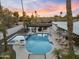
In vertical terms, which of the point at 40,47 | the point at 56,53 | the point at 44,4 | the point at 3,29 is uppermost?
the point at 44,4

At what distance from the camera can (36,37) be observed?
35938mm

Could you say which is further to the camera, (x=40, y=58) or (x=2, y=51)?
(x=2, y=51)

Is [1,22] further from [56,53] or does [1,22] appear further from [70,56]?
[70,56]

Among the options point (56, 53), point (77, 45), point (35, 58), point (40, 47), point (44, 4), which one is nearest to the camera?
point (56, 53)

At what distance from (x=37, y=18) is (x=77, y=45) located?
66810 mm

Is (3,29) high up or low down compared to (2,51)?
up

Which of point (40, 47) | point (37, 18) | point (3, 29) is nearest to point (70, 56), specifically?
point (3, 29)

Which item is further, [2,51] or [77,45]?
[77,45]

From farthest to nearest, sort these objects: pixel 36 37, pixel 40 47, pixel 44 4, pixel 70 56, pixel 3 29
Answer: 1. pixel 44 4
2. pixel 36 37
3. pixel 40 47
4. pixel 3 29
5. pixel 70 56

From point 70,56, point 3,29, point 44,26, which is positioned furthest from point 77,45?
point 44,26

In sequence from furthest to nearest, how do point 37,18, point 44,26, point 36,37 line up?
point 37,18
point 44,26
point 36,37

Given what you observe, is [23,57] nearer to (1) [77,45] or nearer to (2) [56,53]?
(2) [56,53]

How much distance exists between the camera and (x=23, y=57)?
663 inches

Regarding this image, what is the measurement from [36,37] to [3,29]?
18646mm
